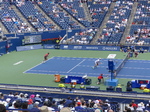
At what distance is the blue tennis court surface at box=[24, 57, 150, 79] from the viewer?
29006 millimetres

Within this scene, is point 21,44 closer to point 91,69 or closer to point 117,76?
point 91,69

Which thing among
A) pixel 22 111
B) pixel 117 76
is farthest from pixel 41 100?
pixel 117 76

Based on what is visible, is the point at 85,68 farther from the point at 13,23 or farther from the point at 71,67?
the point at 13,23

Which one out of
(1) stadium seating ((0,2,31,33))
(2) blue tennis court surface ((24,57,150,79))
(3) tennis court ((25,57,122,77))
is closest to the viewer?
(2) blue tennis court surface ((24,57,150,79))

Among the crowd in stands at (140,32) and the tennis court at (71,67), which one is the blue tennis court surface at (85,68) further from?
the crowd in stands at (140,32)

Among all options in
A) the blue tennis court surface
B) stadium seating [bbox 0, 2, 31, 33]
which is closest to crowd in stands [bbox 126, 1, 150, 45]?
the blue tennis court surface

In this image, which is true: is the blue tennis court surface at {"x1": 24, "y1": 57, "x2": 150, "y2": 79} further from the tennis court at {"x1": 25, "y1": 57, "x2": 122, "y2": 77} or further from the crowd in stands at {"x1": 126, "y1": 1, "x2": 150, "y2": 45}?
the crowd in stands at {"x1": 126, "y1": 1, "x2": 150, "y2": 45}

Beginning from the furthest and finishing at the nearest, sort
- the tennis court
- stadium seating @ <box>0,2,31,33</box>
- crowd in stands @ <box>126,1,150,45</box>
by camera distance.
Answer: stadium seating @ <box>0,2,31,33</box>
crowd in stands @ <box>126,1,150,45</box>
the tennis court

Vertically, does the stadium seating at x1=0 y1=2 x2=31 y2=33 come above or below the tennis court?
above

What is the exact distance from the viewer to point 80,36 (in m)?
47.2

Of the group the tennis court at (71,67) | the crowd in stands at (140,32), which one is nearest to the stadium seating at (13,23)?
the tennis court at (71,67)

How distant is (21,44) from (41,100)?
95.2ft

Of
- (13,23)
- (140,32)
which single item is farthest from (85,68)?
(13,23)

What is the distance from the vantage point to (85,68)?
31.5 meters
